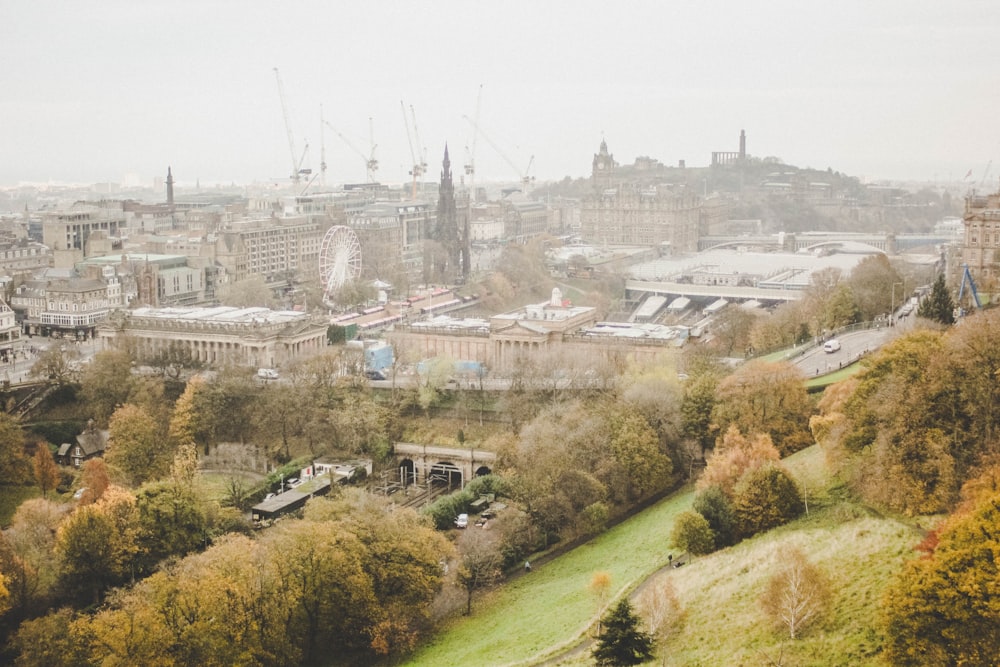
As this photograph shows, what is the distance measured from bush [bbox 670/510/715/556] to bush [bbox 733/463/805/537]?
1.01 meters

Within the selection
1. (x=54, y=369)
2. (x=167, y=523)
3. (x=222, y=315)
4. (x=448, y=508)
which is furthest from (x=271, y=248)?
(x=167, y=523)

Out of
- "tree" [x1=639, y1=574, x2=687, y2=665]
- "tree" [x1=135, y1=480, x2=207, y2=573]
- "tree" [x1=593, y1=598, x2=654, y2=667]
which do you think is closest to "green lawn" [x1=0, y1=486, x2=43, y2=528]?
"tree" [x1=135, y1=480, x2=207, y2=573]

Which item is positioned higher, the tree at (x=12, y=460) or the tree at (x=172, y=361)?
the tree at (x=172, y=361)

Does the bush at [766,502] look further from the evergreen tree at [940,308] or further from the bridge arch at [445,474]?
the bridge arch at [445,474]

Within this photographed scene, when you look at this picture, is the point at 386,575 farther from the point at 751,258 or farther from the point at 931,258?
the point at 751,258

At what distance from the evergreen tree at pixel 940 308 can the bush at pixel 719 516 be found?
13717 mm

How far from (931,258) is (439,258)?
37.4 m

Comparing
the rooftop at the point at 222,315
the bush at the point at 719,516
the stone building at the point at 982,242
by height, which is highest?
the stone building at the point at 982,242

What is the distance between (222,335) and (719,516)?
3479cm

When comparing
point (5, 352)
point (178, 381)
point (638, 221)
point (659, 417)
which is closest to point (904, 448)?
point (659, 417)

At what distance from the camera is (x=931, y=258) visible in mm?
81562

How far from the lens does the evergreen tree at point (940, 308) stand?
121 feet

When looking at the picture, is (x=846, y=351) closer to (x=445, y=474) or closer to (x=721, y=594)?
(x=445, y=474)

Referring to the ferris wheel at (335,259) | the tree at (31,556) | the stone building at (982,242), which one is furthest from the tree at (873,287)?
the ferris wheel at (335,259)
